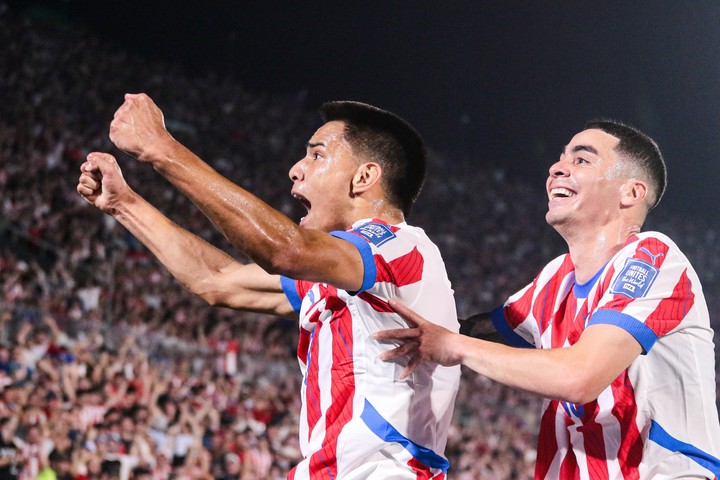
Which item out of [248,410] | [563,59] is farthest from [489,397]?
[563,59]

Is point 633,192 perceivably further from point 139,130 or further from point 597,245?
point 139,130

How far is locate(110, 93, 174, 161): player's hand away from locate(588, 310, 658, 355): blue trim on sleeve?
61.6 inches

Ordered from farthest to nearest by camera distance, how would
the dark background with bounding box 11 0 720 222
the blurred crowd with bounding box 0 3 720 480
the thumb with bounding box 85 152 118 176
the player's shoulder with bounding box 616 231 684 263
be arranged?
the dark background with bounding box 11 0 720 222 → the blurred crowd with bounding box 0 3 720 480 → the thumb with bounding box 85 152 118 176 → the player's shoulder with bounding box 616 231 684 263

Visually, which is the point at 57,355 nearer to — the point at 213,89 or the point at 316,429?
the point at 316,429

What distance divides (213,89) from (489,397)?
12052mm

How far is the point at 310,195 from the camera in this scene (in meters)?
3.59

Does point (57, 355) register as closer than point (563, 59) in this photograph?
Yes

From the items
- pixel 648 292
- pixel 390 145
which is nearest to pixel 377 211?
pixel 390 145

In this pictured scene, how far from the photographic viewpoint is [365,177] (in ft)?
11.8

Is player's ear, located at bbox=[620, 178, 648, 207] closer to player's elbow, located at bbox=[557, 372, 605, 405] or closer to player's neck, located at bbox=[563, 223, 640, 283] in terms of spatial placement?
player's neck, located at bbox=[563, 223, 640, 283]

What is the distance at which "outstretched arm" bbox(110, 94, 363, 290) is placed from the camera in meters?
2.83

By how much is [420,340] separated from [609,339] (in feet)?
2.00

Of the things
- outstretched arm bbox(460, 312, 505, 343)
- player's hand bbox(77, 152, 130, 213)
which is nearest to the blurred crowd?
player's hand bbox(77, 152, 130, 213)

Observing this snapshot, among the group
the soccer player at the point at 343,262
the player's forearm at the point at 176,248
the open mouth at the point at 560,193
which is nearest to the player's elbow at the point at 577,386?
the soccer player at the point at 343,262
